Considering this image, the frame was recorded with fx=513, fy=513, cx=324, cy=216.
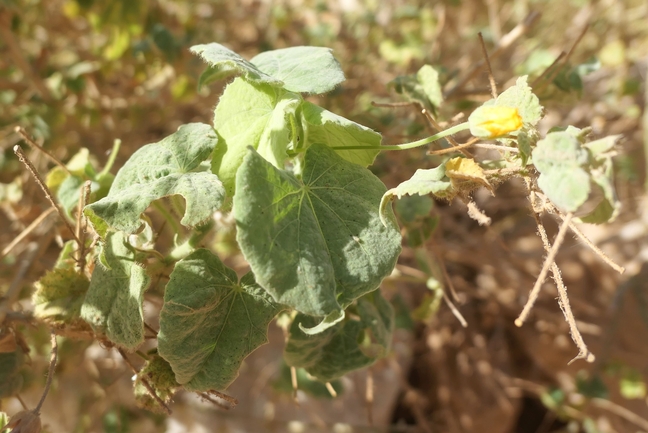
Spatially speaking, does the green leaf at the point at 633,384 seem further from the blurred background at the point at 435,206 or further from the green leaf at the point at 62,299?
the green leaf at the point at 62,299

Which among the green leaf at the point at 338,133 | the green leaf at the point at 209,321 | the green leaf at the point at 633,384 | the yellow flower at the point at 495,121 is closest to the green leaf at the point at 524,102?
the yellow flower at the point at 495,121

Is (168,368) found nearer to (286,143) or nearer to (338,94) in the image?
(286,143)

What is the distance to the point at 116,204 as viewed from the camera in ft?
1.87

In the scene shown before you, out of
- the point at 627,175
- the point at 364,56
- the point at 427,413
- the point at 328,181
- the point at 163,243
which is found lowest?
the point at 427,413

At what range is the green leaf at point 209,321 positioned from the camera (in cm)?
62

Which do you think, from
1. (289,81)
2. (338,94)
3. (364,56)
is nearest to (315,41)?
(364,56)

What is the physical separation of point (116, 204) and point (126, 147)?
1.17 metres

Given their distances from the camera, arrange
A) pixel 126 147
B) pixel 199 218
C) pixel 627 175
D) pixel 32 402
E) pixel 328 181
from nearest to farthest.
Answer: pixel 199 218 < pixel 328 181 < pixel 32 402 < pixel 126 147 < pixel 627 175

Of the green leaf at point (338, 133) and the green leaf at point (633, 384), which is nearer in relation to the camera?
the green leaf at point (338, 133)

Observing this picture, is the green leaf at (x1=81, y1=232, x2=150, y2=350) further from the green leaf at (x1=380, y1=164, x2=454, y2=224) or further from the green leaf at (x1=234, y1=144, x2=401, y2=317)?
the green leaf at (x1=380, y1=164, x2=454, y2=224)

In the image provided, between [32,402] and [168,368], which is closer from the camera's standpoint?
[168,368]

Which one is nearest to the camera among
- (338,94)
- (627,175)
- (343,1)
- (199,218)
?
(199,218)

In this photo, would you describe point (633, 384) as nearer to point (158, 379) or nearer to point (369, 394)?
point (369, 394)

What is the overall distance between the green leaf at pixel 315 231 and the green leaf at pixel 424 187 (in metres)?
0.04
